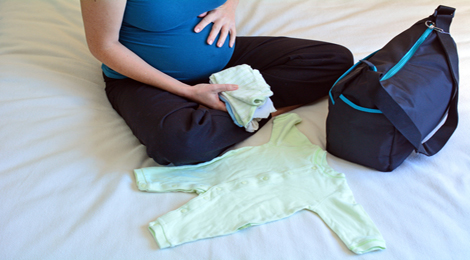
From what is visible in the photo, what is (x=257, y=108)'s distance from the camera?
3.04 ft

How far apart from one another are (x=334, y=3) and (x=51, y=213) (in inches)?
49.6

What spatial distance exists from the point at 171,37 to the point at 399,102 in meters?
0.57

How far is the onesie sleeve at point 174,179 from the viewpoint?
82 centimetres

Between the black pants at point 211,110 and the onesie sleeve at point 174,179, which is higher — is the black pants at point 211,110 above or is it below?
above

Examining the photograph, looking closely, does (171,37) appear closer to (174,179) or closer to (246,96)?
(246,96)

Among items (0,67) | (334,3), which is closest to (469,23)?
(334,3)

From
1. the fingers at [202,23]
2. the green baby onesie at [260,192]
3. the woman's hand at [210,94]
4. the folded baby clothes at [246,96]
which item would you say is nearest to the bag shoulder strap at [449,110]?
the green baby onesie at [260,192]

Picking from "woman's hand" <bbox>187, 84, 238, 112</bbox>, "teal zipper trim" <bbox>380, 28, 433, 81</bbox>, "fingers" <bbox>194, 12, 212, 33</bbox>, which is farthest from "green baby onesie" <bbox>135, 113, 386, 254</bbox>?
"fingers" <bbox>194, 12, 212, 33</bbox>

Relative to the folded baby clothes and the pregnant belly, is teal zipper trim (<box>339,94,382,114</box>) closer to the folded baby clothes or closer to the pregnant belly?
the folded baby clothes

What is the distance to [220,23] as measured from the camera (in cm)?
104

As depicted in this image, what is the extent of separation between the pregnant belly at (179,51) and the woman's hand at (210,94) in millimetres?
81

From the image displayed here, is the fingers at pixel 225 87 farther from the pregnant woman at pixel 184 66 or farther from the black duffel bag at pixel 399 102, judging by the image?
the black duffel bag at pixel 399 102

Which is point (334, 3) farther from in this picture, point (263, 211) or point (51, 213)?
point (51, 213)

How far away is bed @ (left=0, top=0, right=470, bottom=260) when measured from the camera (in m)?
0.70
